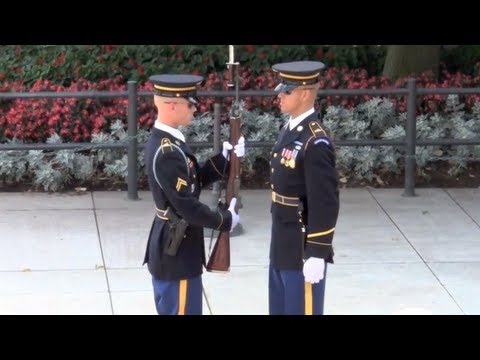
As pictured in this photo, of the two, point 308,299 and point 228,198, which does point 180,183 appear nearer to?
point 228,198

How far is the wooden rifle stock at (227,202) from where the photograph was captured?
18.6ft

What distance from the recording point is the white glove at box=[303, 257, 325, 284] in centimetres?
526

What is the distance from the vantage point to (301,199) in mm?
5449

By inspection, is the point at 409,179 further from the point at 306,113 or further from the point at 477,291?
the point at 306,113

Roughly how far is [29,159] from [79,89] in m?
1.03

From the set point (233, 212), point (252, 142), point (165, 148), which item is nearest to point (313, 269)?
point (233, 212)

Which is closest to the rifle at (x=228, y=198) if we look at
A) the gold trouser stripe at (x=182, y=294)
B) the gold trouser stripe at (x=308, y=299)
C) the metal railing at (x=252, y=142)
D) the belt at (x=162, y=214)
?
the gold trouser stripe at (x=182, y=294)

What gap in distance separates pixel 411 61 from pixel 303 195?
5598mm

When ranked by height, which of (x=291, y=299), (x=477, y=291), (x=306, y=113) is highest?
(x=306, y=113)

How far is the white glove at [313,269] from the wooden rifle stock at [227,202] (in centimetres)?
55

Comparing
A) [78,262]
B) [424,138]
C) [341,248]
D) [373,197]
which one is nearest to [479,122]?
[424,138]

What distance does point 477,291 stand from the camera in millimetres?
7020

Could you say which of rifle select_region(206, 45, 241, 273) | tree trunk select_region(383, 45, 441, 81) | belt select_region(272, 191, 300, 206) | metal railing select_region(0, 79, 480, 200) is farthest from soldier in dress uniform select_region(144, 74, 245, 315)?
tree trunk select_region(383, 45, 441, 81)

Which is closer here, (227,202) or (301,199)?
(301,199)
